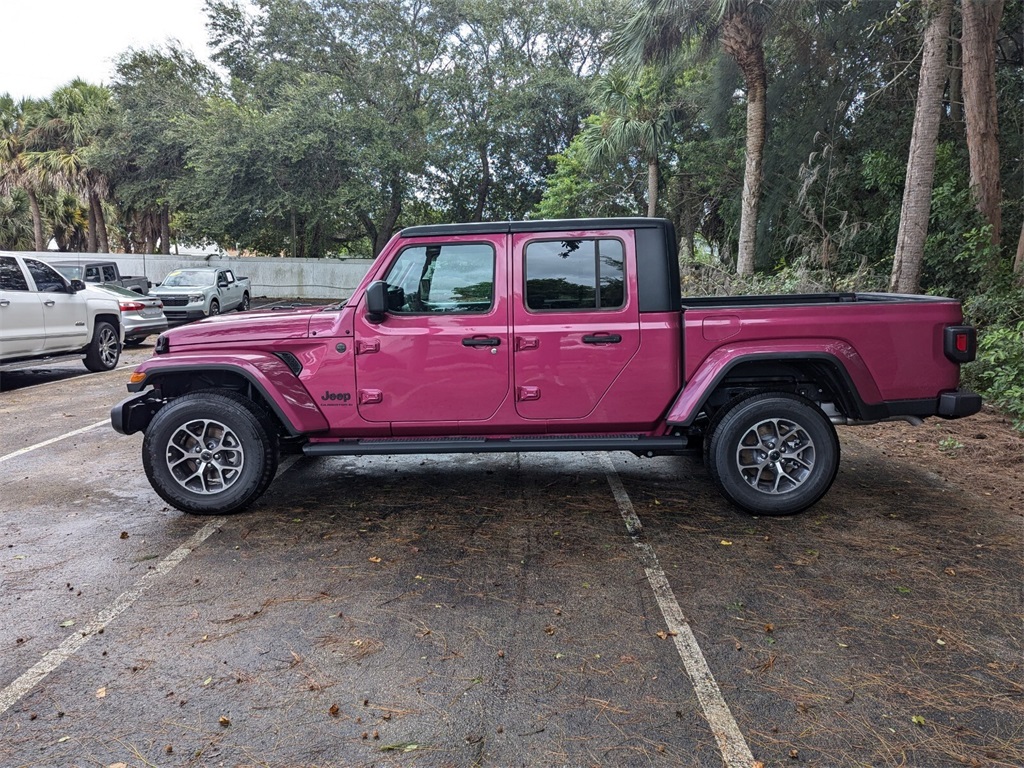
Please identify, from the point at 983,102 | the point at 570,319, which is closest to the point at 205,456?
the point at 570,319

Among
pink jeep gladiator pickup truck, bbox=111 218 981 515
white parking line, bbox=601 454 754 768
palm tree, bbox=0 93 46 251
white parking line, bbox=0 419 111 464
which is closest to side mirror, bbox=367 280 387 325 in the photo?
pink jeep gladiator pickup truck, bbox=111 218 981 515

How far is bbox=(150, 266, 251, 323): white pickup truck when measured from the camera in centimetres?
1925

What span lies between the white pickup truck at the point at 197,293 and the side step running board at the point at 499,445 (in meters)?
15.6

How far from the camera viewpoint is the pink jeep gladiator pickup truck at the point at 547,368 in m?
4.85

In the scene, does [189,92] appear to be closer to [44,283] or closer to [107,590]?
[44,283]

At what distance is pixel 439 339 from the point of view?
495 cm

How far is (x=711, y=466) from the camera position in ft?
16.2

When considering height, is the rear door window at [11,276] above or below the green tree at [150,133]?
below

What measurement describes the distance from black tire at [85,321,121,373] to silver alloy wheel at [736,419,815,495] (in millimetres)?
10372

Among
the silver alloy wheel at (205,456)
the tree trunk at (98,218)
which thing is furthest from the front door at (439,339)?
the tree trunk at (98,218)

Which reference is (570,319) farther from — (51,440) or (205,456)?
(51,440)

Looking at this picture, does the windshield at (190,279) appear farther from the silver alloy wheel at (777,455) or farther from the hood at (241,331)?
the silver alloy wheel at (777,455)

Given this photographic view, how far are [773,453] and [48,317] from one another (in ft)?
32.6

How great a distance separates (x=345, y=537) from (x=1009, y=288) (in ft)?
35.9
